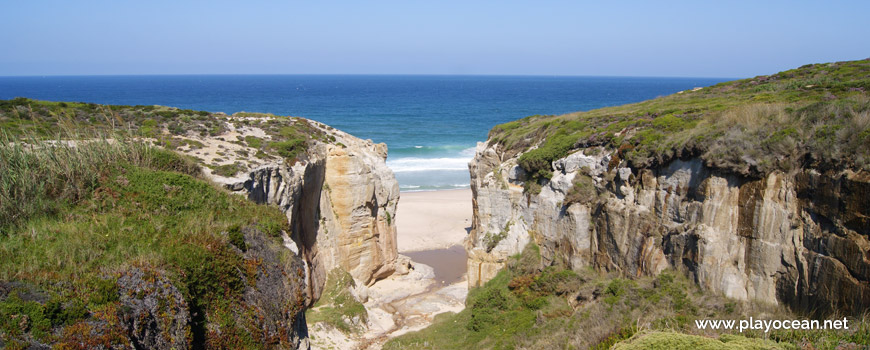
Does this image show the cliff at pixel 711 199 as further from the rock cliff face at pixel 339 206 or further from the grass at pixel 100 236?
the grass at pixel 100 236

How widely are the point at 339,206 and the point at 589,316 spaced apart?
11551 millimetres

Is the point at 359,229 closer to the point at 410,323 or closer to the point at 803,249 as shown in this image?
the point at 410,323

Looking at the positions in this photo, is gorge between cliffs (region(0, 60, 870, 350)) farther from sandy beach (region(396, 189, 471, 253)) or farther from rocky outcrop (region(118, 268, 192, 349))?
sandy beach (region(396, 189, 471, 253))

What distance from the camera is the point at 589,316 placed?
14.7m

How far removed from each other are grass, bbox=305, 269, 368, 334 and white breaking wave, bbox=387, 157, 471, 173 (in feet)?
102

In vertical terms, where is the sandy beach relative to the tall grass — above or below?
below

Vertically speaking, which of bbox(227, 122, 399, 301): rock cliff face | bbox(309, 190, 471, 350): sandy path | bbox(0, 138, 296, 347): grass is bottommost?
bbox(309, 190, 471, 350): sandy path

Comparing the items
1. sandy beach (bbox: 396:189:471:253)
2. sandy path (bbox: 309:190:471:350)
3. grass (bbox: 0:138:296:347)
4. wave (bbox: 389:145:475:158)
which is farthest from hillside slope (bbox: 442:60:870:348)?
wave (bbox: 389:145:475:158)

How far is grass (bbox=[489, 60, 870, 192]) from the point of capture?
13.2 m

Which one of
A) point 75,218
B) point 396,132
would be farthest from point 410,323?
point 396,132

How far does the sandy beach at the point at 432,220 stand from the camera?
105 ft

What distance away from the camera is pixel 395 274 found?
25.2 m

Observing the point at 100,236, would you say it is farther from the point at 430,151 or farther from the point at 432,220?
the point at 430,151

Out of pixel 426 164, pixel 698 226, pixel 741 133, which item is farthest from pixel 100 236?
pixel 426 164
